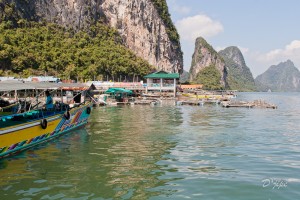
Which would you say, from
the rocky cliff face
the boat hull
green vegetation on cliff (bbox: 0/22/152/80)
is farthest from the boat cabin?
the rocky cliff face

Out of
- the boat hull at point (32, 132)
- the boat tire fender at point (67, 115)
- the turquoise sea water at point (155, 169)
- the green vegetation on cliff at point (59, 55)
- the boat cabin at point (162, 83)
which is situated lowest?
the turquoise sea water at point (155, 169)

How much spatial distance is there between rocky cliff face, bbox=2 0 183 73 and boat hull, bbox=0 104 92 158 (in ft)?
290

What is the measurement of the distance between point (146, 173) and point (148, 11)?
133 metres

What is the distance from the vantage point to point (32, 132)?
15008 mm

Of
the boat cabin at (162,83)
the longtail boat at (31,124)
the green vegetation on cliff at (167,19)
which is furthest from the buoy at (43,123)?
the green vegetation on cliff at (167,19)

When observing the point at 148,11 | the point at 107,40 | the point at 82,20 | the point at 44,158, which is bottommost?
the point at 44,158

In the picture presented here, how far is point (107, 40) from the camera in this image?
116750 millimetres

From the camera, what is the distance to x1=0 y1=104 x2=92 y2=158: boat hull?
42.4 ft

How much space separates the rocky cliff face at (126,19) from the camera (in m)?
107

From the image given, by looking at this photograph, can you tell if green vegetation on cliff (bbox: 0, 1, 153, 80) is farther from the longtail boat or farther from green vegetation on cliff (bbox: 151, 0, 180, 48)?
the longtail boat

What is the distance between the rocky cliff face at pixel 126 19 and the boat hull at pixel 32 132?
3478 inches

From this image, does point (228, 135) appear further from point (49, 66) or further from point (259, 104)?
point (49, 66)

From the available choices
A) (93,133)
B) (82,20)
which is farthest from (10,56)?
(93,133)

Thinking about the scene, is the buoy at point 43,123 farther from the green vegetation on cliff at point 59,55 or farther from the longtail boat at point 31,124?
the green vegetation on cliff at point 59,55
